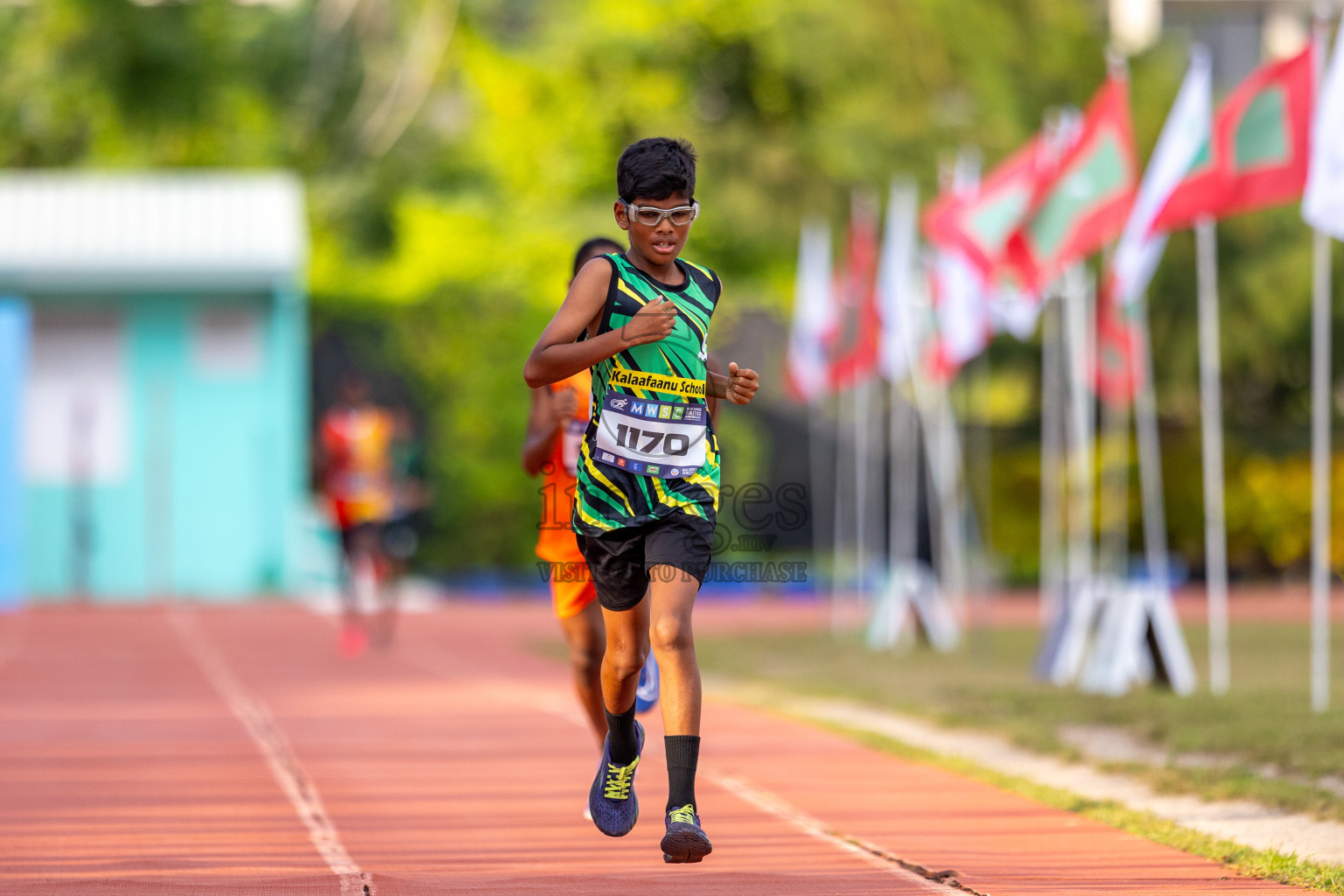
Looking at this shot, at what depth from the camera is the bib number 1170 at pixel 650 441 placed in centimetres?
561

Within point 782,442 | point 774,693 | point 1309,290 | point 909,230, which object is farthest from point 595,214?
point 774,693

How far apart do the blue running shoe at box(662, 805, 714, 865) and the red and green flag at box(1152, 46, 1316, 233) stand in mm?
6636

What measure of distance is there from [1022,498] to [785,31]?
9.80 m

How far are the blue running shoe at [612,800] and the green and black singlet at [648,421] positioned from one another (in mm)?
774

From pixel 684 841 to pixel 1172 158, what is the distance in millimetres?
7510

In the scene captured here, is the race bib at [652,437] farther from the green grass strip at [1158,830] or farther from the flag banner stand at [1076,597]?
the flag banner stand at [1076,597]

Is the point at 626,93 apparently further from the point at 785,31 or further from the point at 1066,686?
the point at 1066,686

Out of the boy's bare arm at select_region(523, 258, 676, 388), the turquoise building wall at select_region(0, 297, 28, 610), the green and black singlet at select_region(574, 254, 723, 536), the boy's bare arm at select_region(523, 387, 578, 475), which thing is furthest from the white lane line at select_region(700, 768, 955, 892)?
the turquoise building wall at select_region(0, 297, 28, 610)

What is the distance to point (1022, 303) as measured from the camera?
1483 cm

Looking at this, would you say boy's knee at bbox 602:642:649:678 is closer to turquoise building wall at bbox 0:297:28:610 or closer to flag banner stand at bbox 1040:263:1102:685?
flag banner stand at bbox 1040:263:1102:685

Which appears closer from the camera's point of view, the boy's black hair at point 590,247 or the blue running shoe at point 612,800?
the blue running shoe at point 612,800

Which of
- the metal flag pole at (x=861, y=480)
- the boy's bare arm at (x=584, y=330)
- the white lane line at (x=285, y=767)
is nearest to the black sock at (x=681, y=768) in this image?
the white lane line at (x=285, y=767)

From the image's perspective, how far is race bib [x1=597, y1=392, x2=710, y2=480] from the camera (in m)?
5.60

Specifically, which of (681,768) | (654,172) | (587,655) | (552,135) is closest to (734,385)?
(654,172)
